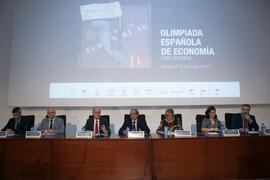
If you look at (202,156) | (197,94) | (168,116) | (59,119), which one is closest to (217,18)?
(197,94)

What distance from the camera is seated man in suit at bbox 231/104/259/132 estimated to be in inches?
119

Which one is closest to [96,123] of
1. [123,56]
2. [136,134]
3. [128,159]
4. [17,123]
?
[136,134]

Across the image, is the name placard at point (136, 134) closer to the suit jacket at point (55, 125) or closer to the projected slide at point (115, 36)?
the suit jacket at point (55, 125)

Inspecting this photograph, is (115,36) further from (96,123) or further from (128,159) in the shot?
(128,159)

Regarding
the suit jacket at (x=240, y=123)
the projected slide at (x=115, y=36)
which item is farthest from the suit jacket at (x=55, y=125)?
the suit jacket at (x=240, y=123)

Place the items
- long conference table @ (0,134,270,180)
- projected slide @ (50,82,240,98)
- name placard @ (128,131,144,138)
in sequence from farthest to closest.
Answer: projected slide @ (50,82,240,98), name placard @ (128,131,144,138), long conference table @ (0,134,270,180)

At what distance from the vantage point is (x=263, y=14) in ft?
13.2

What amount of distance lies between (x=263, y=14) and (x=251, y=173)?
3317 millimetres

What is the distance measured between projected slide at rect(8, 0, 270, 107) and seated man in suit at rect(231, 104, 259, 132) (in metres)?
0.73

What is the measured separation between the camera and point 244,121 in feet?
10.0

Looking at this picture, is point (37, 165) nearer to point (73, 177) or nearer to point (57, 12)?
point (73, 177)

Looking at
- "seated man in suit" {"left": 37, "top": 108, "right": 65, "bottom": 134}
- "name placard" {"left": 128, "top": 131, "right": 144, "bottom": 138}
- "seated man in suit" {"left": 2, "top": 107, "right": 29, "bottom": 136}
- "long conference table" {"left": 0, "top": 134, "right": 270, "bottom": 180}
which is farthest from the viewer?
"seated man in suit" {"left": 2, "top": 107, "right": 29, "bottom": 136}

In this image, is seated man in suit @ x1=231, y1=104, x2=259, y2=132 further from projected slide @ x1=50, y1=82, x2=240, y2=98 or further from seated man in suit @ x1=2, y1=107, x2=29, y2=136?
seated man in suit @ x1=2, y1=107, x2=29, y2=136

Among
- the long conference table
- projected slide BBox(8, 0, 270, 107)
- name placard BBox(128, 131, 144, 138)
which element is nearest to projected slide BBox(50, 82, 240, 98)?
projected slide BBox(8, 0, 270, 107)
